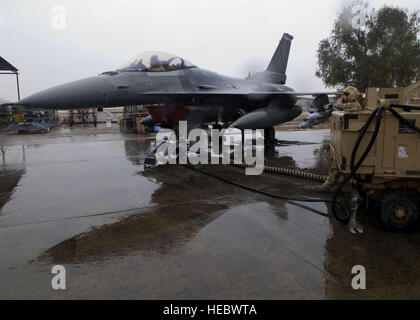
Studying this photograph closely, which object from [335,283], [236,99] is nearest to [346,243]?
[335,283]

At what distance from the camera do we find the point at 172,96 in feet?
27.5

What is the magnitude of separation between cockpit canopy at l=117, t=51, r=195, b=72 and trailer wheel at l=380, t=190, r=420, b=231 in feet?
22.1

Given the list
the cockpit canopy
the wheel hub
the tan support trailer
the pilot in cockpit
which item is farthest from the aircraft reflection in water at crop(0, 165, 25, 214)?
the wheel hub

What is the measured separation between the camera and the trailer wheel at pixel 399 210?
11.0 feet

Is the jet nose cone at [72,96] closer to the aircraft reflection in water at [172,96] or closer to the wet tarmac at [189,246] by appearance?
the aircraft reflection in water at [172,96]

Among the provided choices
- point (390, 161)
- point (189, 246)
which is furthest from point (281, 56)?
point (189, 246)

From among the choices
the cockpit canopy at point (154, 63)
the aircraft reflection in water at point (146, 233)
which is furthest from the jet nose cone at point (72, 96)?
the aircraft reflection in water at point (146, 233)

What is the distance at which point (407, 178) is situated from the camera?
11.0 ft

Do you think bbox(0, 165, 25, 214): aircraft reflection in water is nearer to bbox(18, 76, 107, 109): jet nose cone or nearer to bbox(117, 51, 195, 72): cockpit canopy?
bbox(18, 76, 107, 109): jet nose cone

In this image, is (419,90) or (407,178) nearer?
(407,178)

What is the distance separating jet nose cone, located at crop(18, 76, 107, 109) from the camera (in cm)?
654

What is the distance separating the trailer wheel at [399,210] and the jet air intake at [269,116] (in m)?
5.90

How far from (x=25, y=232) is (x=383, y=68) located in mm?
31227
